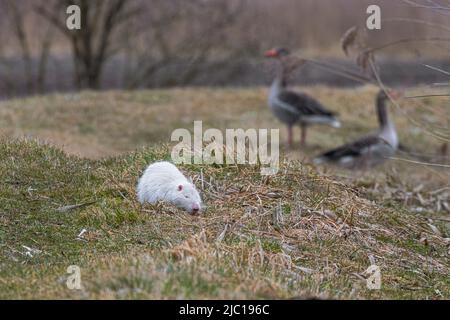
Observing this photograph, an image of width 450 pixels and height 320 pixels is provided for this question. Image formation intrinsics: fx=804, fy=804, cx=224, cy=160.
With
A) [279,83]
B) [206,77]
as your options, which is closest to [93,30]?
→ [206,77]

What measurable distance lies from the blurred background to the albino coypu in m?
12.5

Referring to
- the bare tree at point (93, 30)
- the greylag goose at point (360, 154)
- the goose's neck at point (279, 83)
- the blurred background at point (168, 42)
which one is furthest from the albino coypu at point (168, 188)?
the bare tree at point (93, 30)

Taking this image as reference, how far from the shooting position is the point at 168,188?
21.3 feet

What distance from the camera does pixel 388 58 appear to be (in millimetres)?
25031

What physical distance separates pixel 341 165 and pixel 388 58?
13.7m

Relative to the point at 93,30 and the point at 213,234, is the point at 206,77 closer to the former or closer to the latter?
the point at 93,30

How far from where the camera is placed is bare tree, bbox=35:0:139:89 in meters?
19.0

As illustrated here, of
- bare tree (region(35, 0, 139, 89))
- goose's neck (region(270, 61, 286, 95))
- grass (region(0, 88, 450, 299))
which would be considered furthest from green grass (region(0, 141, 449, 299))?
bare tree (region(35, 0, 139, 89))

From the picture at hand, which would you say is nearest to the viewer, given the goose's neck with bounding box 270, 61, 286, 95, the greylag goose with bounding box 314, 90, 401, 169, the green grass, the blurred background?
the green grass

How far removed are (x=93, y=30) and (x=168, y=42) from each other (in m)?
2.08

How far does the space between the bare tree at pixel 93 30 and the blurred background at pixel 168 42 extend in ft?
0.08

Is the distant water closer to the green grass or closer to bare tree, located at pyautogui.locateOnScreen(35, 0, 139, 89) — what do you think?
bare tree, located at pyautogui.locateOnScreen(35, 0, 139, 89)
